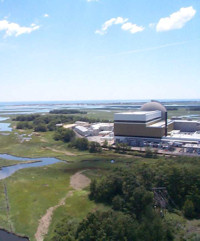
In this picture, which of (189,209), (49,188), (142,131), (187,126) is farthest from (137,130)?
(189,209)

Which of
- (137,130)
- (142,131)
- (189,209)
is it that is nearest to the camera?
(189,209)

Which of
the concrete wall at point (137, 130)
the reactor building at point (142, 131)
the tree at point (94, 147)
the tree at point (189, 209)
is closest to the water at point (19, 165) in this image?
the tree at point (94, 147)

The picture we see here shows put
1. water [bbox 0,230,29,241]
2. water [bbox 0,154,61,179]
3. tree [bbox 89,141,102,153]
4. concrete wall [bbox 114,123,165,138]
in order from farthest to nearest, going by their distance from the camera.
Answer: concrete wall [bbox 114,123,165,138] < tree [bbox 89,141,102,153] < water [bbox 0,154,61,179] < water [bbox 0,230,29,241]

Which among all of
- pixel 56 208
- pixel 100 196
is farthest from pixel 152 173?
pixel 56 208

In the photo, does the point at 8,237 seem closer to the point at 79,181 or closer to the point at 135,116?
the point at 79,181

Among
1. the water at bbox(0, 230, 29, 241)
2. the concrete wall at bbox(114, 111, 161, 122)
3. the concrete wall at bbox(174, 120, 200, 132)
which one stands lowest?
the water at bbox(0, 230, 29, 241)

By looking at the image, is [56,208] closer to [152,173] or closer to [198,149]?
[152,173]

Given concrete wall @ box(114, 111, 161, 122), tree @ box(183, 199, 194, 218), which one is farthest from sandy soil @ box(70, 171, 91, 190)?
concrete wall @ box(114, 111, 161, 122)

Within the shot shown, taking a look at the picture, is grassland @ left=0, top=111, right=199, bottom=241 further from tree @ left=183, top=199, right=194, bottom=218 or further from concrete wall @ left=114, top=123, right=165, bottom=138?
concrete wall @ left=114, top=123, right=165, bottom=138

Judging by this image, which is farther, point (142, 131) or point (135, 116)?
point (135, 116)

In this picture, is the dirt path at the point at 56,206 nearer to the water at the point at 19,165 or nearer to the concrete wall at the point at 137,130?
the water at the point at 19,165
